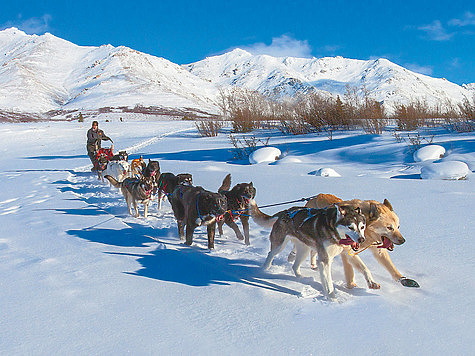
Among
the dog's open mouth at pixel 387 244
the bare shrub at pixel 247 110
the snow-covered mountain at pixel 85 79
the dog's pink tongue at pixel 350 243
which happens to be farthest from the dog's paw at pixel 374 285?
the snow-covered mountain at pixel 85 79

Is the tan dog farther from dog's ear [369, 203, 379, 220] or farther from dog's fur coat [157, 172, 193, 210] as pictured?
dog's fur coat [157, 172, 193, 210]

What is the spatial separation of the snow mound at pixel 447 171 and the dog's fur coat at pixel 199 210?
15.7ft

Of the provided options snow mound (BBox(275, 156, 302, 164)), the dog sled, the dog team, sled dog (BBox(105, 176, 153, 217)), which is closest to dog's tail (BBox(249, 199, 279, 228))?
the dog team

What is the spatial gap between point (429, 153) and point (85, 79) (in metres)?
111

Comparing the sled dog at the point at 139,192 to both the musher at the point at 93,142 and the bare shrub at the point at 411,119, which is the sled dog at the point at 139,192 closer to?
the musher at the point at 93,142

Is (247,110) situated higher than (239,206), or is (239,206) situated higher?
(247,110)

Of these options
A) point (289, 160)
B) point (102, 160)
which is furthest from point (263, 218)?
point (102, 160)

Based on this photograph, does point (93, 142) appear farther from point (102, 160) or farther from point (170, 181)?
point (170, 181)

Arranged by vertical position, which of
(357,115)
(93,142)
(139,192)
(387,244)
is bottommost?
(387,244)

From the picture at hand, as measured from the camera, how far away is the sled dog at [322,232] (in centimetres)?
274

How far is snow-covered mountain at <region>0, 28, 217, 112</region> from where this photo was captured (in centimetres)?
8081

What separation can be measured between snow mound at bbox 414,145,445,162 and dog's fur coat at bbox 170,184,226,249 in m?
6.28

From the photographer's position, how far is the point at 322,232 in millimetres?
2973

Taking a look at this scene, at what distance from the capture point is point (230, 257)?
4059mm
